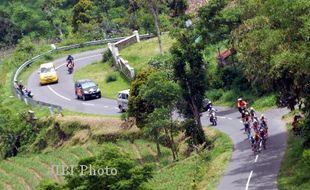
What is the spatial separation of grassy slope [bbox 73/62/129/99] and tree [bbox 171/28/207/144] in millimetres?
18594

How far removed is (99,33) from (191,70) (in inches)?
1804

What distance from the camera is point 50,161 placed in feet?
167

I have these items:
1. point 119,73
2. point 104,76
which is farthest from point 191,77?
point 104,76

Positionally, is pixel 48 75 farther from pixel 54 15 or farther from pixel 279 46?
pixel 279 46

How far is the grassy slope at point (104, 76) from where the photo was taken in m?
62.3

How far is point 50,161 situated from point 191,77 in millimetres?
13548

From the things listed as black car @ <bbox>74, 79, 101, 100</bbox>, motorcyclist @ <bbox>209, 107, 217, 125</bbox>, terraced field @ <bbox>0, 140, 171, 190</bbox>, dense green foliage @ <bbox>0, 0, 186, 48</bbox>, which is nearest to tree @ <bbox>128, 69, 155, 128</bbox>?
terraced field @ <bbox>0, 140, 171, 190</bbox>

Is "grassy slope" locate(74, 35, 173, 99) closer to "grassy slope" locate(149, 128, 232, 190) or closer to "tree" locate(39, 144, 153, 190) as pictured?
"grassy slope" locate(149, 128, 232, 190)

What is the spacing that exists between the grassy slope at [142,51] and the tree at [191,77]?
22.9m

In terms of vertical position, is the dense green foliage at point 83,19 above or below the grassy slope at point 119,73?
above

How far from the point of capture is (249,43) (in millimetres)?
34312

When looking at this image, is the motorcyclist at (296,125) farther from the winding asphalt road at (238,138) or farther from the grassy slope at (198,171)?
the grassy slope at (198,171)

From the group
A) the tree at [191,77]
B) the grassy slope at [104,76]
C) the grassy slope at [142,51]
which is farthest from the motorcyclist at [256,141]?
the grassy slope at [142,51]

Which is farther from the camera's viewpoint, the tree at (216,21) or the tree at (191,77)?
the tree at (216,21)
